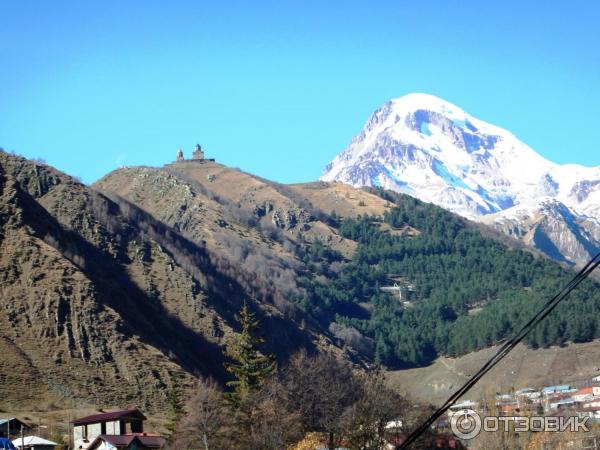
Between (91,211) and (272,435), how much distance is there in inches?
4745

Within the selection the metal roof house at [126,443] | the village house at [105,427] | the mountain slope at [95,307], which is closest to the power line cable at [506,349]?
the metal roof house at [126,443]

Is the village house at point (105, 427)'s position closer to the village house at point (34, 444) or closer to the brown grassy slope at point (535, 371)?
the village house at point (34, 444)

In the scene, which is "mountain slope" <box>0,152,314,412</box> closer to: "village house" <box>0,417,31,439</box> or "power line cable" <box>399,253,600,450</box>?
"village house" <box>0,417,31,439</box>

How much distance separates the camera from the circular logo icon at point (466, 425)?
8575 cm

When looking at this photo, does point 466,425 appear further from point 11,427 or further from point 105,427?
point 11,427

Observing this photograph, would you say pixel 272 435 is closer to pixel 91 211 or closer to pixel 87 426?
pixel 87 426

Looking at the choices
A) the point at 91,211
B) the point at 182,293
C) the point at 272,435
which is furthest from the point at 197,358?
the point at 272,435

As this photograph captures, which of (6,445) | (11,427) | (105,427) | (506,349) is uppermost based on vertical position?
(506,349)

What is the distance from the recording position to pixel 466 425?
297 ft

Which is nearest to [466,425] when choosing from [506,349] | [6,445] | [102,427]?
[102,427]

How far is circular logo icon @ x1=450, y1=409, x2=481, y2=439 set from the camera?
8575cm

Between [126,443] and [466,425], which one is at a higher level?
[126,443]

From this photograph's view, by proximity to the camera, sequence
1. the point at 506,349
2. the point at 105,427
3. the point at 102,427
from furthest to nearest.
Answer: the point at 105,427
the point at 102,427
the point at 506,349

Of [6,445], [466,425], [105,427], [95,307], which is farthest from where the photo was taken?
[95,307]
